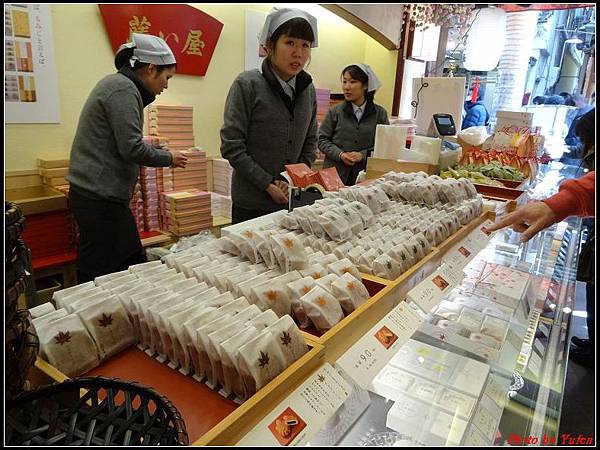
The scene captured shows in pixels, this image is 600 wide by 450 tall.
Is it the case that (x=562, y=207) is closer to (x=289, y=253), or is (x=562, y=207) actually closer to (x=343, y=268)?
(x=343, y=268)

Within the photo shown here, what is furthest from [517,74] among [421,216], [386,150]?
[421,216]

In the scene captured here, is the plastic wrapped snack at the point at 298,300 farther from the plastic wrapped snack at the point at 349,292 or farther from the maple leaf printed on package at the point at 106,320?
the maple leaf printed on package at the point at 106,320

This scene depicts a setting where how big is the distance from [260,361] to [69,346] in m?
0.43

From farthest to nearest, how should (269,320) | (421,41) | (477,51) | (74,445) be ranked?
(421,41)
(477,51)
(269,320)
(74,445)

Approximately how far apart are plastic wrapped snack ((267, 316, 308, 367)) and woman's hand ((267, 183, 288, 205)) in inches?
63.6

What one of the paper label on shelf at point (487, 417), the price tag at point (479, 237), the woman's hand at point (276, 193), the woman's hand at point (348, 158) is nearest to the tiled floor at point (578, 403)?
the price tag at point (479, 237)

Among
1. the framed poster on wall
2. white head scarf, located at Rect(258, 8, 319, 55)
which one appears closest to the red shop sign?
the framed poster on wall

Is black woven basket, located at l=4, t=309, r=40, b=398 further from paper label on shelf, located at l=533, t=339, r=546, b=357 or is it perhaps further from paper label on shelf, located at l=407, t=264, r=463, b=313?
paper label on shelf, located at l=533, t=339, r=546, b=357

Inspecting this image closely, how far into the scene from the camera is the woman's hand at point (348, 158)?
3.58m

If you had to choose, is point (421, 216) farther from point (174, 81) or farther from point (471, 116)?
point (471, 116)

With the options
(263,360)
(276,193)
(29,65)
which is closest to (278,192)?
(276,193)

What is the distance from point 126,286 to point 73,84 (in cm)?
289

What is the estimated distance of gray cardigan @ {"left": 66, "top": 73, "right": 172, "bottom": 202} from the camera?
243cm

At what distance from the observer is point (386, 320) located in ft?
3.89
